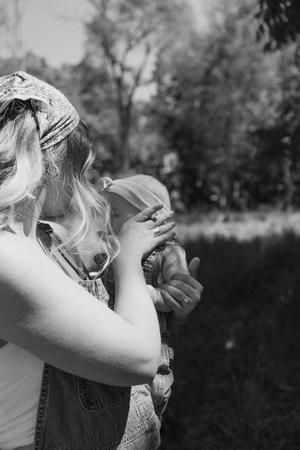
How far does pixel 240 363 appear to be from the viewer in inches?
147

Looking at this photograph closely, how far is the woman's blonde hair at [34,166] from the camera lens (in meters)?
1.03

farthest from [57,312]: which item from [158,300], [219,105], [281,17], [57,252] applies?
[219,105]

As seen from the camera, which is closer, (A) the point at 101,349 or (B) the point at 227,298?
(A) the point at 101,349

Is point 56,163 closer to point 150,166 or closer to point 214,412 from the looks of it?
point 214,412

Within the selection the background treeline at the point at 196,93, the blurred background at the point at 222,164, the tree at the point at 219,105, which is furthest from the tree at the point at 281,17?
the tree at the point at 219,105

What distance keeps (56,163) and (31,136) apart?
0.33 feet

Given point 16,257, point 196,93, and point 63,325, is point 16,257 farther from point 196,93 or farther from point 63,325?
point 196,93

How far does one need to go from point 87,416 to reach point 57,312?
1.02 feet

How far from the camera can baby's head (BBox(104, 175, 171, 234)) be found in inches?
70.2

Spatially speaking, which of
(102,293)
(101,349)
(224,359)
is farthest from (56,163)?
(224,359)

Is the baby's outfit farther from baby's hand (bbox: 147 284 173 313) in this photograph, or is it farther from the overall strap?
the overall strap

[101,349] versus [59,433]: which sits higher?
[101,349]

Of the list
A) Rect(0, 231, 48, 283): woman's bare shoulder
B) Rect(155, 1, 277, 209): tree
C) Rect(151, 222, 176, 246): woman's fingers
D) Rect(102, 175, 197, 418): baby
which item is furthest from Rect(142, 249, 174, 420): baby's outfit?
Rect(155, 1, 277, 209): tree

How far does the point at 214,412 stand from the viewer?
3.34 meters
